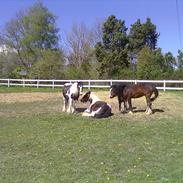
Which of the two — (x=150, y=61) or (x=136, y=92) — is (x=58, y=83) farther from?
(x=136, y=92)

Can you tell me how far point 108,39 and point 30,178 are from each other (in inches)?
2021

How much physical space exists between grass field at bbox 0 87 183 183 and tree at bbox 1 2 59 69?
159 feet

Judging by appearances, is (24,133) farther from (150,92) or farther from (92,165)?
(150,92)

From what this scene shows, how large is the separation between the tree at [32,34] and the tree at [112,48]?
35.4 ft

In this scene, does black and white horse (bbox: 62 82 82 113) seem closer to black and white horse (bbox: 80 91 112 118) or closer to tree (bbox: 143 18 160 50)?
black and white horse (bbox: 80 91 112 118)

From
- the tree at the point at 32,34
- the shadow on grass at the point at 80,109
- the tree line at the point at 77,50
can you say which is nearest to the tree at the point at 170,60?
the tree line at the point at 77,50

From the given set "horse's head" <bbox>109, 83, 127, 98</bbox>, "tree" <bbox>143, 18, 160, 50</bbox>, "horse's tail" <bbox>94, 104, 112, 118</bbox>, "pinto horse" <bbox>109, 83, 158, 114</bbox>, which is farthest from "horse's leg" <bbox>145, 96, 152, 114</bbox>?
"tree" <bbox>143, 18, 160, 50</bbox>

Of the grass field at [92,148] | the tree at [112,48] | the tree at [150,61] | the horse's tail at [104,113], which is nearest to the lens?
the grass field at [92,148]

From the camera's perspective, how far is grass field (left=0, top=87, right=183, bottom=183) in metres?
8.02

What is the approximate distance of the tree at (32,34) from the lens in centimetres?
6444

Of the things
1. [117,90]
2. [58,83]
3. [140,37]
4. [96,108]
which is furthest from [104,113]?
[140,37]

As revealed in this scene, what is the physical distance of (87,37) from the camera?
6700 cm

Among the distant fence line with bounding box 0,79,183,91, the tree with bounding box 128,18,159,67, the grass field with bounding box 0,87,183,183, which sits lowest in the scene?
the grass field with bounding box 0,87,183,183

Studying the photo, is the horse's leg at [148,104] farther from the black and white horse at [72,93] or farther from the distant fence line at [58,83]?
the distant fence line at [58,83]
